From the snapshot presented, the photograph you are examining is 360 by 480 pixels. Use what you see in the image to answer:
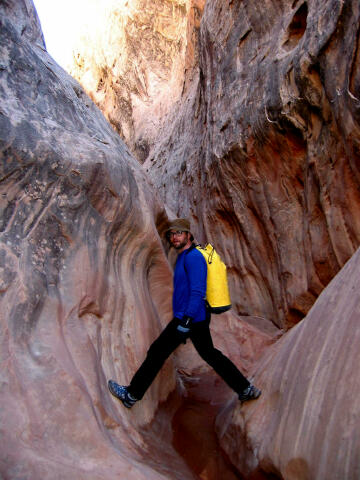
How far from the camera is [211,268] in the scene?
3211 millimetres

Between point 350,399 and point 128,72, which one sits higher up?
point 128,72

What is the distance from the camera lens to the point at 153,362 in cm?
294

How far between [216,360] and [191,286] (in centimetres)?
61

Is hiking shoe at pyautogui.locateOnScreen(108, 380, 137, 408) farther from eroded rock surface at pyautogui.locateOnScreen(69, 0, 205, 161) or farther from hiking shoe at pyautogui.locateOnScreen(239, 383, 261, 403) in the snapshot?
eroded rock surface at pyautogui.locateOnScreen(69, 0, 205, 161)

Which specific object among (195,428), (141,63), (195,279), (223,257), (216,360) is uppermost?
(141,63)

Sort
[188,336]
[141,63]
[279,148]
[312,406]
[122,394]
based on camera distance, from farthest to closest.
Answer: [141,63] < [279,148] < [188,336] < [122,394] < [312,406]

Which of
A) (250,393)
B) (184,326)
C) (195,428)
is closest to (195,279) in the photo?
(184,326)

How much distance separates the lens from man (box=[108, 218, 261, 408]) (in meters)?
2.93

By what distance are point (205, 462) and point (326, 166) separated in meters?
3.29

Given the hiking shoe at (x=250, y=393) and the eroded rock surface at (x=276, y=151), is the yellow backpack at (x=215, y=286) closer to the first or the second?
the hiking shoe at (x=250, y=393)

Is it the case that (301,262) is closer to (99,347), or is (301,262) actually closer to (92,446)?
(99,347)

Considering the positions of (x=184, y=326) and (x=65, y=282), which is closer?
(x=184, y=326)

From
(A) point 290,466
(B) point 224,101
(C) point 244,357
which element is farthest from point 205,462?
(B) point 224,101

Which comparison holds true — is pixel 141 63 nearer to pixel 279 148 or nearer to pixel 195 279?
pixel 279 148
